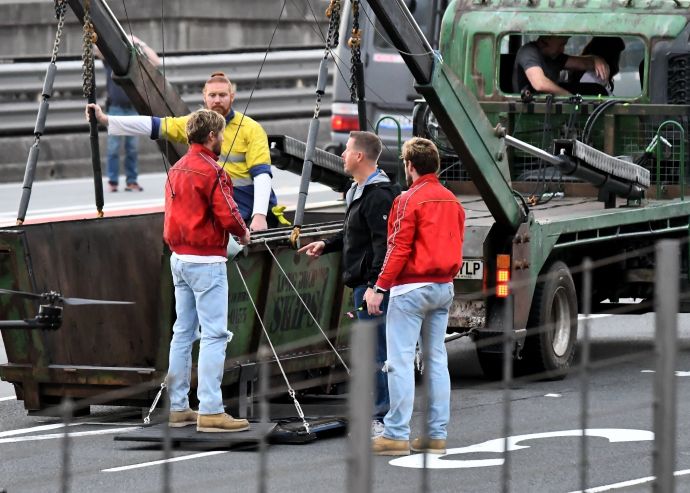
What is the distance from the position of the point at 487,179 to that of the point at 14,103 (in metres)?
12.3

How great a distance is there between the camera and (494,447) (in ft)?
32.1

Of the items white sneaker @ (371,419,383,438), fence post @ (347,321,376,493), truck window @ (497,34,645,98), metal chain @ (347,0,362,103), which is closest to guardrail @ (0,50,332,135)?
truck window @ (497,34,645,98)

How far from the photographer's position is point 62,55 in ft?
77.7

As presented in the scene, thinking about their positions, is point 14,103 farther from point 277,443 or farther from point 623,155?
point 277,443

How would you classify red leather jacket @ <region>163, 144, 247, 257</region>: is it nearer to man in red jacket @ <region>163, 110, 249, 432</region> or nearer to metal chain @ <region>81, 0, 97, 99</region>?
man in red jacket @ <region>163, 110, 249, 432</region>

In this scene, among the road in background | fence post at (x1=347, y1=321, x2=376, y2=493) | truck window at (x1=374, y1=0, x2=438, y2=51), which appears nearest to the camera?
fence post at (x1=347, y1=321, x2=376, y2=493)

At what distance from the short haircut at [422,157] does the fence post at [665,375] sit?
2666 mm

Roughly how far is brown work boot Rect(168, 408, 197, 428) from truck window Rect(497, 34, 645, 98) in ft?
18.1

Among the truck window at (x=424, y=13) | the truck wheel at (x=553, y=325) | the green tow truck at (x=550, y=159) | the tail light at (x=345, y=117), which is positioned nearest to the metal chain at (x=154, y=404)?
the green tow truck at (x=550, y=159)

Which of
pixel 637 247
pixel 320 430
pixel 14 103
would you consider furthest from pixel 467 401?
pixel 14 103

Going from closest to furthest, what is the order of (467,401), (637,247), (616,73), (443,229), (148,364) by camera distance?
(443,229) → (148,364) → (467,401) → (637,247) → (616,73)

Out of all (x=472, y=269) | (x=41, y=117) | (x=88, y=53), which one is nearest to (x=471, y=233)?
(x=472, y=269)

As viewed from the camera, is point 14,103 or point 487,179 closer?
point 487,179

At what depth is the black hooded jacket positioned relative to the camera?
32.3ft
